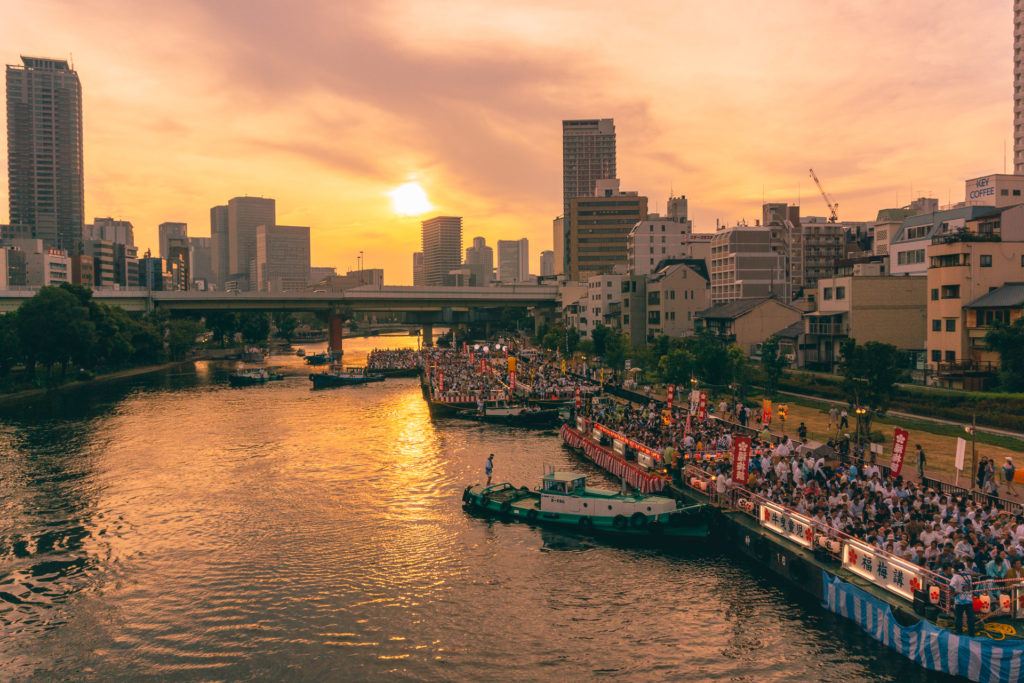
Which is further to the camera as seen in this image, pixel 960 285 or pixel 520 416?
pixel 520 416

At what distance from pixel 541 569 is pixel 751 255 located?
116 m

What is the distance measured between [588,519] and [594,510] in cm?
66

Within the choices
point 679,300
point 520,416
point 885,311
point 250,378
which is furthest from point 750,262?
point 250,378

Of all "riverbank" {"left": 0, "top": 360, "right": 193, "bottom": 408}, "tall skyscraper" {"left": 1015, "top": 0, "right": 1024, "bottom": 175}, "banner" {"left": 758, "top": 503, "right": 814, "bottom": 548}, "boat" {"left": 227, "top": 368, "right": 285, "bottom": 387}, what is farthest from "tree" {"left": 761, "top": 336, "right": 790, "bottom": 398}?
"tall skyscraper" {"left": 1015, "top": 0, "right": 1024, "bottom": 175}

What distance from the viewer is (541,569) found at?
1540 inches

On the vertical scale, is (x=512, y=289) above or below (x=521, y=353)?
above

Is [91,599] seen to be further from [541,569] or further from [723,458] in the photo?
[723,458]

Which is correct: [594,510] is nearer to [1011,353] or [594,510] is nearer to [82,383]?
[1011,353]

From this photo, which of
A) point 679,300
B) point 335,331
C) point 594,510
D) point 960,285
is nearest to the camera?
point 594,510

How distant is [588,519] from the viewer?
44.8 metres

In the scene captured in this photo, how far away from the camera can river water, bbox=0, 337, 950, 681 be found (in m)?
29.5

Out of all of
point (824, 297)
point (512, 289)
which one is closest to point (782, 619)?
point (824, 297)

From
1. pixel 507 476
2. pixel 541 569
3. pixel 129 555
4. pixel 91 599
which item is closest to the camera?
pixel 91 599

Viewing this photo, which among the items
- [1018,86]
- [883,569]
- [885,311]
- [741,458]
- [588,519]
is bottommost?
[588,519]
